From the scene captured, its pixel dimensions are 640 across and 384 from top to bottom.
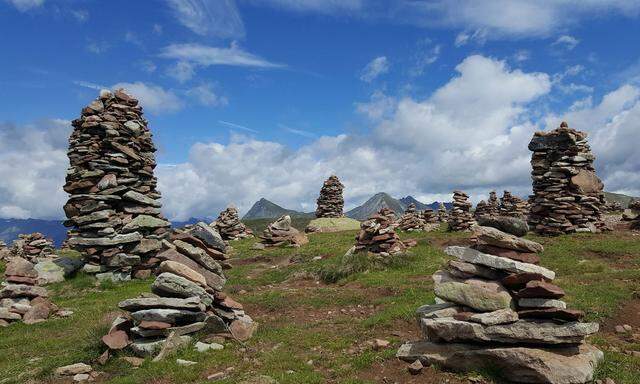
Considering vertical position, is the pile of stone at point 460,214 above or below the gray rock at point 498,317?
above

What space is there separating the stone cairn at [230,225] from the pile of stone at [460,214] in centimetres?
2529

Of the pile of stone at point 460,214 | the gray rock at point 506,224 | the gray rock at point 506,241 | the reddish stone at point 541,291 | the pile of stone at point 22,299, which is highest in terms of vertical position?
the pile of stone at point 460,214

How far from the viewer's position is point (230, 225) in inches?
2095

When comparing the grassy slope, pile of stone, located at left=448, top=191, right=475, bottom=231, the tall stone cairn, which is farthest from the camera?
the tall stone cairn

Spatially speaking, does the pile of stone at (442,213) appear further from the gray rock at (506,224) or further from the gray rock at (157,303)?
the gray rock at (157,303)

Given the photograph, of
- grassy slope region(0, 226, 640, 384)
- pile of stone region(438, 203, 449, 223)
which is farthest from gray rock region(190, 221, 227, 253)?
pile of stone region(438, 203, 449, 223)

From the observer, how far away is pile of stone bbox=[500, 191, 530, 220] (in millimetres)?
53594

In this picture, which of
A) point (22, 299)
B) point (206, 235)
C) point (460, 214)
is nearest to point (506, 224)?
point (206, 235)

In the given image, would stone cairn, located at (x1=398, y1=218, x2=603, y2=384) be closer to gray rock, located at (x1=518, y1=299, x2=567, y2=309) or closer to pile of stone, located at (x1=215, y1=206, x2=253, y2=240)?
gray rock, located at (x1=518, y1=299, x2=567, y2=309)

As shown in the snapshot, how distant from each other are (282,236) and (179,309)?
26455mm

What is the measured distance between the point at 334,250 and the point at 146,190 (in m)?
13.6

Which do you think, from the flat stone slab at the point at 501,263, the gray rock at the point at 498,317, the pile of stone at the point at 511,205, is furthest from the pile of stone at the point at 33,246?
the pile of stone at the point at 511,205

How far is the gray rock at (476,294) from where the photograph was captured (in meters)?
10.4

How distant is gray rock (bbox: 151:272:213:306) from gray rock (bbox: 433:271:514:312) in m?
7.36
